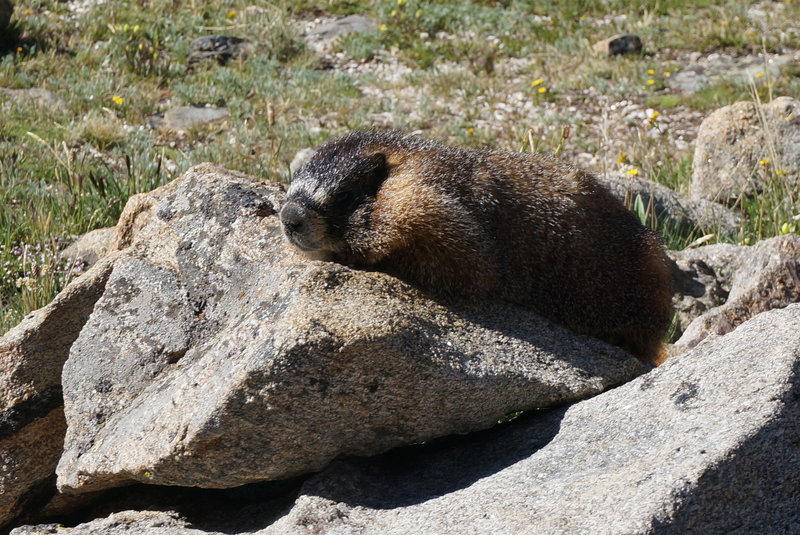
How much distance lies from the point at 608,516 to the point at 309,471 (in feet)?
4.38

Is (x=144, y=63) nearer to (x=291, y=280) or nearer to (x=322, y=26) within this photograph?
(x=322, y=26)

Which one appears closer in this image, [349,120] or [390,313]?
[390,313]

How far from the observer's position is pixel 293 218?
12.8 feet

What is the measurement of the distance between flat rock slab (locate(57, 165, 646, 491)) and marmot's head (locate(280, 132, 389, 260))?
15 cm

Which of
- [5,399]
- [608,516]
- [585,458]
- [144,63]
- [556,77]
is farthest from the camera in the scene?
[556,77]

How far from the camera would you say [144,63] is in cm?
1262

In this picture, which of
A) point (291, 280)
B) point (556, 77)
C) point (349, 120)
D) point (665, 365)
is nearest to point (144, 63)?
point (349, 120)

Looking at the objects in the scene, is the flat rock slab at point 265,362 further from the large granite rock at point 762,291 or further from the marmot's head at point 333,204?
the large granite rock at point 762,291

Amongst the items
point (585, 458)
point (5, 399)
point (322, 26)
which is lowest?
point (322, 26)

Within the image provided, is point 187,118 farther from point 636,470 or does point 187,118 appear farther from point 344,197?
point 636,470

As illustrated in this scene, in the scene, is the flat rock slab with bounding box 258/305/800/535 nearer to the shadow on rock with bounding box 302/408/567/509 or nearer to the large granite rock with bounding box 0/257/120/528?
the shadow on rock with bounding box 302/408/567/509

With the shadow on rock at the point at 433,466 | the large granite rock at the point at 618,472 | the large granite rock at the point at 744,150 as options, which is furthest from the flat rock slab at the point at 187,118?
the shadow on rock at the point at 433,466

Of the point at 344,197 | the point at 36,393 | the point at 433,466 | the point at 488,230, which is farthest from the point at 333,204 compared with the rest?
the point at 36,393

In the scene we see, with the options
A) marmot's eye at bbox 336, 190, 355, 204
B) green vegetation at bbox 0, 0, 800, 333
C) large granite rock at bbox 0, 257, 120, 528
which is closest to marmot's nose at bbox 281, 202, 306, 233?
marmot's eye at bbox 336, 190, 355, 204
